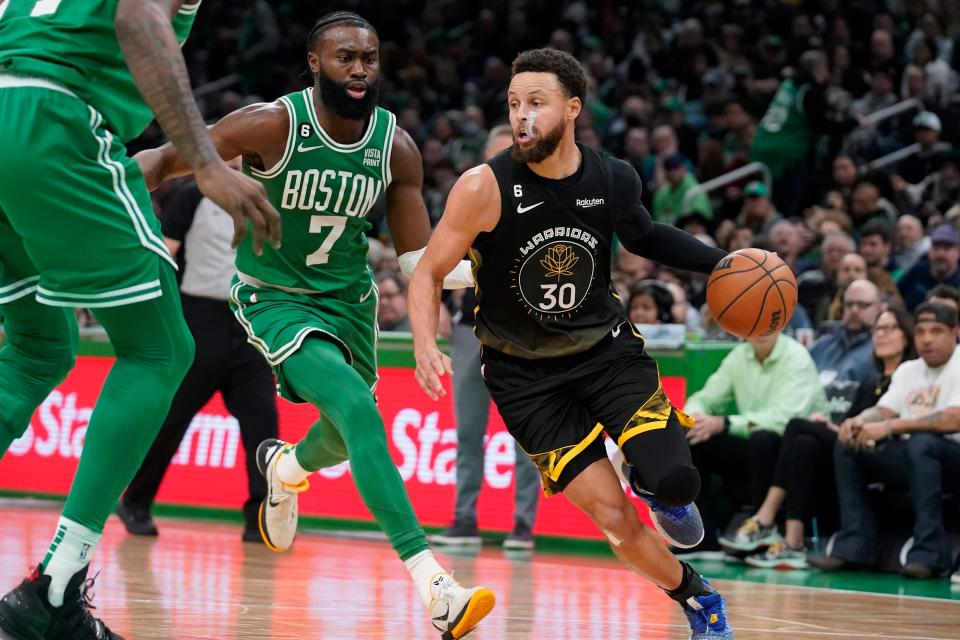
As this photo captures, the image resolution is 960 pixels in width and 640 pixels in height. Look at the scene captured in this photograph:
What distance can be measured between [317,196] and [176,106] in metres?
1.78

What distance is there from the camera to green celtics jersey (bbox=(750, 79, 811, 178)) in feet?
49.1

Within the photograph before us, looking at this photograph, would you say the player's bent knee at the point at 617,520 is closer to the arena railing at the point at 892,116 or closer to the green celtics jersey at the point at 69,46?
the green celtics jersey at the point at 69,46

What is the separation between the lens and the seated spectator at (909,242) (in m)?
11.9

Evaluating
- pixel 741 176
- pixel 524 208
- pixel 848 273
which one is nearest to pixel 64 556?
pixel 524 208

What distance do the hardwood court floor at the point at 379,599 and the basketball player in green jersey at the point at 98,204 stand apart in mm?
907

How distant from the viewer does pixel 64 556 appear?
14.3ft

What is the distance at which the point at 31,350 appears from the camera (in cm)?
473

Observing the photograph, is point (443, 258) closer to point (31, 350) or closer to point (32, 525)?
point (31, 350)

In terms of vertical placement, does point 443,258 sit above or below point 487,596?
above

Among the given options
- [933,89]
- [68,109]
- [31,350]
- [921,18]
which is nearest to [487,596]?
[31,350]

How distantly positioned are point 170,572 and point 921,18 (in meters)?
10.9

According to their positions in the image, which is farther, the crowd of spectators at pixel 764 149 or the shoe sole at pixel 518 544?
the shoe sole at pixel 518 544

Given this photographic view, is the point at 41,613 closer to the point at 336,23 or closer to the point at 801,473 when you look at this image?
the point at 336,23

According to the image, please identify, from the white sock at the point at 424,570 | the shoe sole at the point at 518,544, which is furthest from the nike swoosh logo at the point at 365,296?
the shoe sole at the point at 518,544
